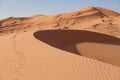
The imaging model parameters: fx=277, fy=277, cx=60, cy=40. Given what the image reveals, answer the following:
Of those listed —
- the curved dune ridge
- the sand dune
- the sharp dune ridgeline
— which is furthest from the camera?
the sand dune

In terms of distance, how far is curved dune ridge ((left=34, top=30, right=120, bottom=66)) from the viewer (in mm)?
13967

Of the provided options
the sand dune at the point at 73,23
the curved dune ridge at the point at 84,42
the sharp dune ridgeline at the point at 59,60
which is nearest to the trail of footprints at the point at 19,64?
the sharp dune ridgeline at the point at 59,60

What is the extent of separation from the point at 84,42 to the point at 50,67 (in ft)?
28.3

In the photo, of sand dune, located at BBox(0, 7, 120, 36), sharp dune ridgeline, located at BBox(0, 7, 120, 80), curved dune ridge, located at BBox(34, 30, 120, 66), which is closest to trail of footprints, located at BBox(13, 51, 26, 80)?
sharp dune ridgeline, located at BBox(0, 7, 120, 80)

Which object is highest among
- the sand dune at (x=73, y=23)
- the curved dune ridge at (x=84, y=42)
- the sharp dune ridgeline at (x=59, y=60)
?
the sharp dune ridgeline at (x=59, y=60)

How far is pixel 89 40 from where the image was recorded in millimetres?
17156

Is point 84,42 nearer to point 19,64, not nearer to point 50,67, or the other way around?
point 19,64

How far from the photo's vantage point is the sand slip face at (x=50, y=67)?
7.36 m

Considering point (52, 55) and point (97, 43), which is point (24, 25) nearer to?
point (97, 43)

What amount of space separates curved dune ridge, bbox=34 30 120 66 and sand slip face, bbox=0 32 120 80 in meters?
4.05

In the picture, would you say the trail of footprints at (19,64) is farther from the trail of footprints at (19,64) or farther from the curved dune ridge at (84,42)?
the curved dune ridge at (84,42)

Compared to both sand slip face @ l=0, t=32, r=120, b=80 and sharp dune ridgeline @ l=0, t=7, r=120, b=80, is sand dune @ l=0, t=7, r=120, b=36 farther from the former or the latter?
sand slip face @ l=0, t=32, r=120, b=80

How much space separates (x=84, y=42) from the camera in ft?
54.3

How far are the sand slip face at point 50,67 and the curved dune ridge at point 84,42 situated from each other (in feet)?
13.3
